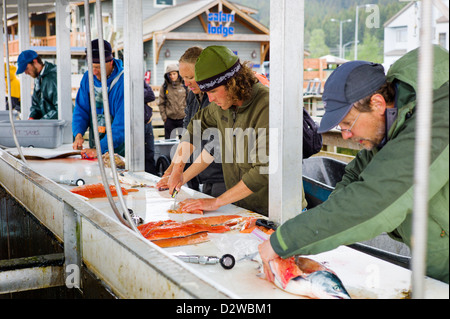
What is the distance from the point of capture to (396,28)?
169 ft

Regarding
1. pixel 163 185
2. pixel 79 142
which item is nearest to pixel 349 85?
pixel 163 185

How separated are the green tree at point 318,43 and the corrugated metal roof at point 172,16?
69.3m

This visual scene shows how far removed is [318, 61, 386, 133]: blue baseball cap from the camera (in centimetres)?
179

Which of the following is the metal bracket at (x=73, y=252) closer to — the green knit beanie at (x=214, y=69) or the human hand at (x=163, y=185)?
the human hand at (x=163, y=185)

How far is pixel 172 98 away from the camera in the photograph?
10.8 meters

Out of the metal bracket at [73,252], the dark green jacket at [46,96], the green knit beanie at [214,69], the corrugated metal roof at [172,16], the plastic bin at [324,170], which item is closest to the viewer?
the metal bracket at [73,252]

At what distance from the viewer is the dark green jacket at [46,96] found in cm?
690

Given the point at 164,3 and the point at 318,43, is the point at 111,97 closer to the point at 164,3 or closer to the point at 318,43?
the point at 164,3

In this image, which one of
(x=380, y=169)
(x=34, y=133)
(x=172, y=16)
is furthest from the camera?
(x=172, y=16)

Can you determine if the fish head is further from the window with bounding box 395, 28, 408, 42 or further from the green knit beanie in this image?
the window with bounding box 395, 28, 408, 42

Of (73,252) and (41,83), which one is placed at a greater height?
(41,83)

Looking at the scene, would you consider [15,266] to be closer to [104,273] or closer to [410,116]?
[104,273]

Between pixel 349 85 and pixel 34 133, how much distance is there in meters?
4.78

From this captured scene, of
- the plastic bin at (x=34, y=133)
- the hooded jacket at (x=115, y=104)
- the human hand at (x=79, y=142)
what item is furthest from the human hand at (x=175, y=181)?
the plastic bin at (x=34, y=133)
